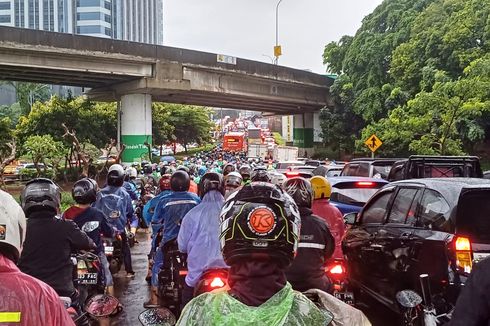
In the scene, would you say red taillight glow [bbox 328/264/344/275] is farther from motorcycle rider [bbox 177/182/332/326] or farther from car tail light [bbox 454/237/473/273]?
motorcycle rider [bbox 177/182/332/326]

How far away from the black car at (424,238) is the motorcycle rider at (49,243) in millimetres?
3090

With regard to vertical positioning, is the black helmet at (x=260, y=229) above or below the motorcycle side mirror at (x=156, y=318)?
above

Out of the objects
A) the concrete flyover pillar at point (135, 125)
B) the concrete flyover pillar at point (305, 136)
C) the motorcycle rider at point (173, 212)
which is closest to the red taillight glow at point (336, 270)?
the motorcycle rider at point (173, 212)

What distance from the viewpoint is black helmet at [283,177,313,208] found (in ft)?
16.0

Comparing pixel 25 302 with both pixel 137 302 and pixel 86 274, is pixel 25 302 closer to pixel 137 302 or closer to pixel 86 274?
pixel 86 274

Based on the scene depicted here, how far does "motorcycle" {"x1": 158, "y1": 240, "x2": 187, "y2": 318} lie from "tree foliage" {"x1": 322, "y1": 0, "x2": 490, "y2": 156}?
16620mm

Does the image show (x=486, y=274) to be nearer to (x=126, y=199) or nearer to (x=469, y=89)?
(x=126, y=199)

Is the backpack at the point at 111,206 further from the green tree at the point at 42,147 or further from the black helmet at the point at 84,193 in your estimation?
the green tree at the point at 42,147

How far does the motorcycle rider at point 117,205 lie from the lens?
8484mm

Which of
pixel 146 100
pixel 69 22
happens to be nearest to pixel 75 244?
pixel 146 100

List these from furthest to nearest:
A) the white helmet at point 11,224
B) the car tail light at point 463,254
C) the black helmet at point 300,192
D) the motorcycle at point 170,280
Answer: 1. the motorcycle at point 170,280
2. the car tail light at point 463,254
3. the black helmet at point 300,192
4. the white helmet at point 11,224

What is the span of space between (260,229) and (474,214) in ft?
12.5

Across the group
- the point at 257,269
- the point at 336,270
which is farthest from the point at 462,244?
the point at 257,269

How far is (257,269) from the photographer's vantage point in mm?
2043
